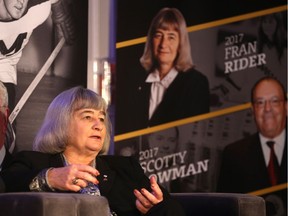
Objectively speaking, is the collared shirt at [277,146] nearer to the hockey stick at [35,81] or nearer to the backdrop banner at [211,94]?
the backdrop banner at [211,94]

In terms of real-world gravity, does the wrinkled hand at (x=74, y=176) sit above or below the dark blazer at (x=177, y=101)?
below

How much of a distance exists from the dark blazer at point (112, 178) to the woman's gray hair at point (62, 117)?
53mm

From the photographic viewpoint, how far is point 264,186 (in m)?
4.50

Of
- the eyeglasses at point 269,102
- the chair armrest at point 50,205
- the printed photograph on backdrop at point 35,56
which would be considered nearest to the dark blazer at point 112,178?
the chair armrest at point 50,205

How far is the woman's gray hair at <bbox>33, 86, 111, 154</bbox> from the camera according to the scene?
10.4ft

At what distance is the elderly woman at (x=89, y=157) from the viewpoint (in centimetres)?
304

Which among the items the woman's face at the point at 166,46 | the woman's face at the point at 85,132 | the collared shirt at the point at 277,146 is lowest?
the woman's face at the point at 85,132

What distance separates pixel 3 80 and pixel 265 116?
62.9 inches

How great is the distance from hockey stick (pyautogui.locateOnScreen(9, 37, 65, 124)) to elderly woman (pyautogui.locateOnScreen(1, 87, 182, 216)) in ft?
1.64

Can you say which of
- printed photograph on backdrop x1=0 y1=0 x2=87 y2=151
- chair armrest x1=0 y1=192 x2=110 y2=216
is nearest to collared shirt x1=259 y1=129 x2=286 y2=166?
printed photograph on backdrop x1=0 y1=0 x2=87 y2=151

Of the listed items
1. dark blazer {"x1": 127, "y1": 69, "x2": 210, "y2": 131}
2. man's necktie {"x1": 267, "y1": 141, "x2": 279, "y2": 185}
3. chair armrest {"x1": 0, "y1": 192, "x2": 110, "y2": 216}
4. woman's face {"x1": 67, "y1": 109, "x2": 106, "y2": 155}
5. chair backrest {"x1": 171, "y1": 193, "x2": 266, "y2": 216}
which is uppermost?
dark blazer {"x1": 127, "y1": 69, "x2": 210, "y2": 131}

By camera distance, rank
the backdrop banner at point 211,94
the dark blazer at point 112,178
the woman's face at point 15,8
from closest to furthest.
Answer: the dark blazer at point 112,178 → the woman's face at point 15,8 → the backdrop banner at point 211,94

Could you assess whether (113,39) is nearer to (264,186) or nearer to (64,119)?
(64,119)

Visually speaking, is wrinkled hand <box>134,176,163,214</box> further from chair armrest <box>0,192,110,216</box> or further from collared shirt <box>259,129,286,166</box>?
collared shirt <box>259,129,286,166</box>
